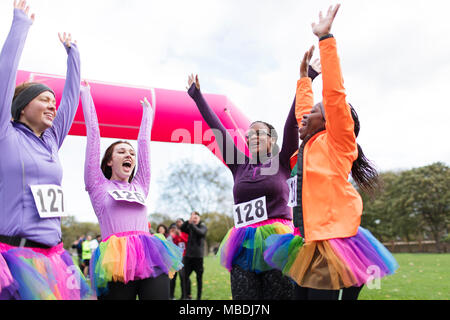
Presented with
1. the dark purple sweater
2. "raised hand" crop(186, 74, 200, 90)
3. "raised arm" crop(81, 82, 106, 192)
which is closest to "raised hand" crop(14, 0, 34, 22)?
"raised arm" crop(81, 82, 106, 192)

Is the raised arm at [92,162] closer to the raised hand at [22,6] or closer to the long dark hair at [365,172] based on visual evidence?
the raised hand at [22,6]

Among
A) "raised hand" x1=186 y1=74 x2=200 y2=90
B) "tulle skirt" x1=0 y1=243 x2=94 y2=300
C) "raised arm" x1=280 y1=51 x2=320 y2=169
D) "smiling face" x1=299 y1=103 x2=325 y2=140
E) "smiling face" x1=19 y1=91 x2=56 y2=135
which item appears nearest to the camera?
"tulle skirt" x1=0 y1=243 x2=94 y2=300

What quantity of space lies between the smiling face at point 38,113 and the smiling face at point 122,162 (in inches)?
27.6

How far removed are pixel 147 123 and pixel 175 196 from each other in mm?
26708

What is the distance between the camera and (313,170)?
7.37 ft

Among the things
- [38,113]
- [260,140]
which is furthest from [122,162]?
[260,140]

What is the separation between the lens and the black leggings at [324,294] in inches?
79.8

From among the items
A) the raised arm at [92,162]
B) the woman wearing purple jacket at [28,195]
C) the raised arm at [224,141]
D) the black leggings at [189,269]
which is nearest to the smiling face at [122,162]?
the raised arm at [92,162]

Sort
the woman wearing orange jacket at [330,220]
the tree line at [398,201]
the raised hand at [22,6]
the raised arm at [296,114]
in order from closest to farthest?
the woman wearing orange jacket at [330,220], the raised hand at [22,6], the raised arm at [296,114], the tree line at [398,201]

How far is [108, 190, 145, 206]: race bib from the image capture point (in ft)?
8.83

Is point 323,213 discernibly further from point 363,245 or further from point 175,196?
point 175,196

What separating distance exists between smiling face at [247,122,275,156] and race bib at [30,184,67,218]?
159 centimetres

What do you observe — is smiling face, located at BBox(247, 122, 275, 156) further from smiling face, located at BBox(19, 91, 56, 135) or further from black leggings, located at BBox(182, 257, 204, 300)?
black leggings, located at BBox(182, 257, 204, 300)
